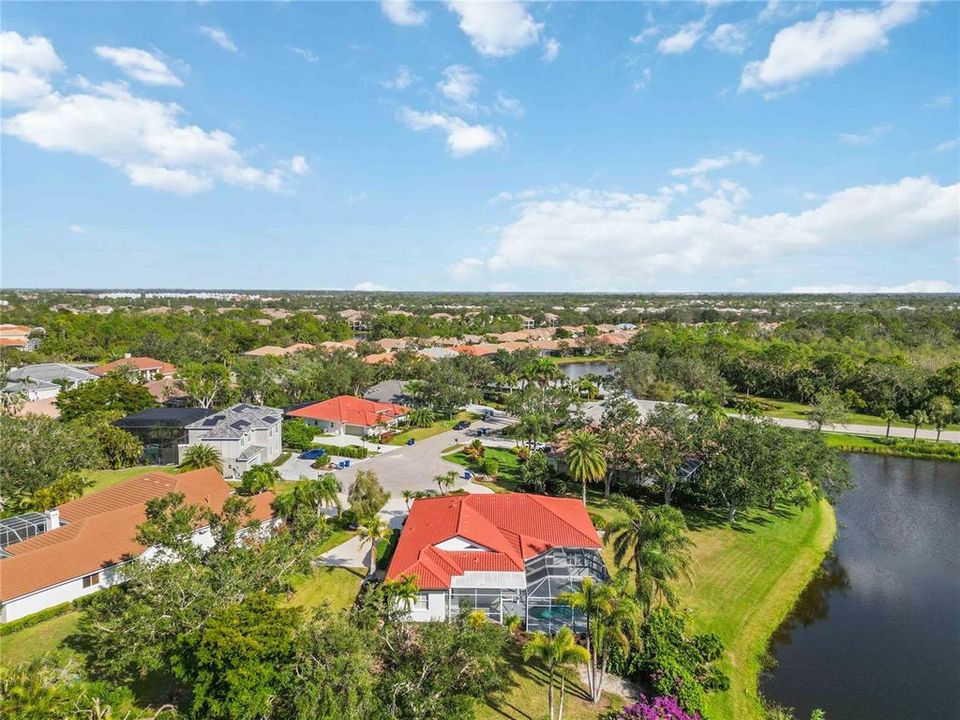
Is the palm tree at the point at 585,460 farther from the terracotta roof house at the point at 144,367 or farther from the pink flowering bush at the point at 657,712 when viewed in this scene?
the terracotta roof house at the point at 144,367

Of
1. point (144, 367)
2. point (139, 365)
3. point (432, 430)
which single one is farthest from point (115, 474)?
point (139, 365)

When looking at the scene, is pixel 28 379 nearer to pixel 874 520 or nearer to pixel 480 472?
pixel 480 472

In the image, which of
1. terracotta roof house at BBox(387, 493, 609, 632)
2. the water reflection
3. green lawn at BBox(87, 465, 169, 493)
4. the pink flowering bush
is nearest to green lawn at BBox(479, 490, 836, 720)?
the water reflection

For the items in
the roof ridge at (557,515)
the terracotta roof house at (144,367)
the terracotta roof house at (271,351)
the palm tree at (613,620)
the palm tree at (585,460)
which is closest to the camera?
the palm tree at (613,620)

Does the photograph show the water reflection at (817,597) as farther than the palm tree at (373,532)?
No

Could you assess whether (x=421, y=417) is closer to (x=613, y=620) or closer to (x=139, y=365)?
(x=613, y=620)

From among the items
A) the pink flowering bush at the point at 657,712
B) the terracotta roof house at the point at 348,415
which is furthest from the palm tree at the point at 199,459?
the pink flowering bush at the point at 657,712
